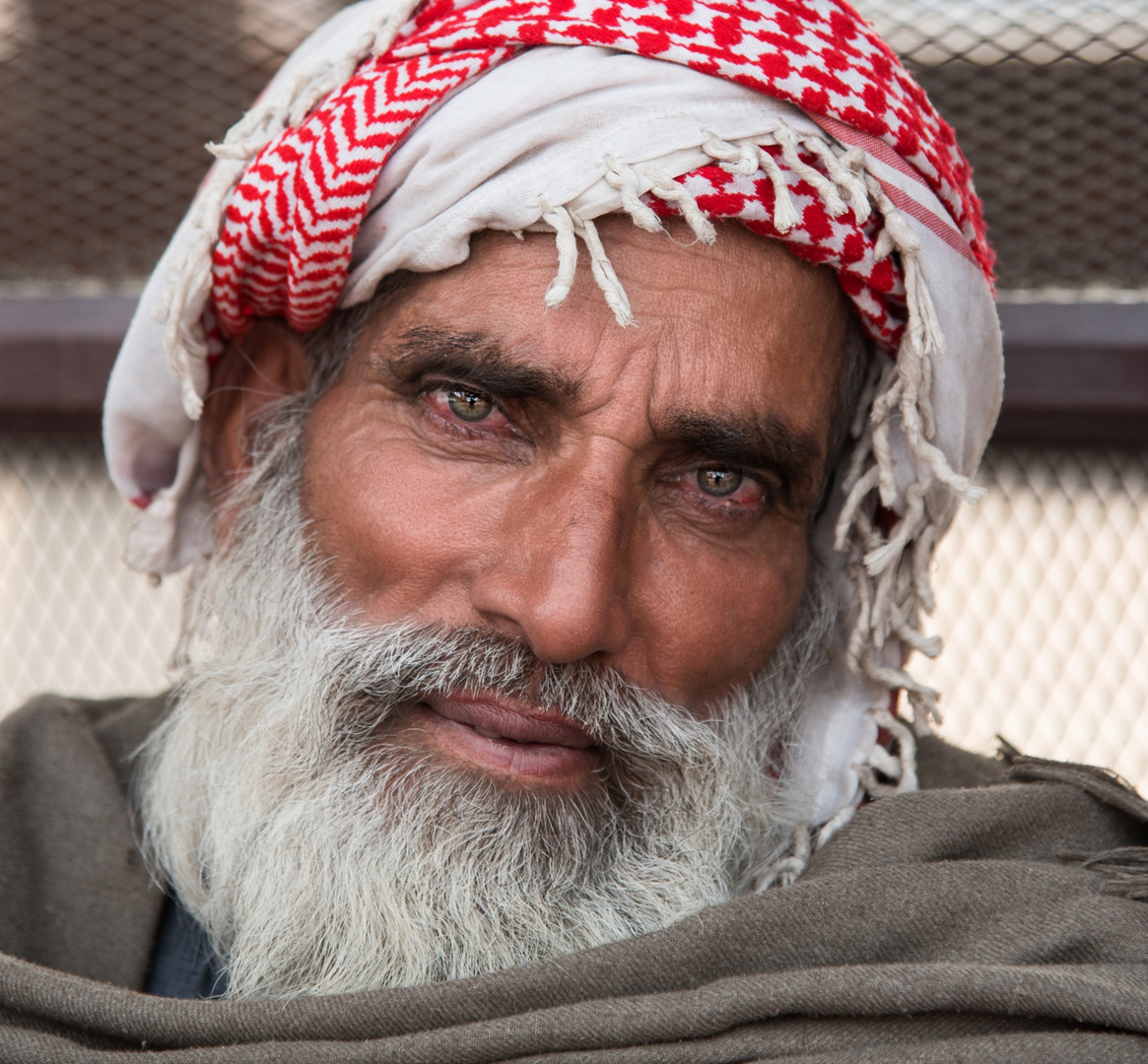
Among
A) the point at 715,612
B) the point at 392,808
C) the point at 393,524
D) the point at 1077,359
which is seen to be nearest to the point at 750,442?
the point at 715,612

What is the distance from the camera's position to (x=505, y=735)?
1.24 m

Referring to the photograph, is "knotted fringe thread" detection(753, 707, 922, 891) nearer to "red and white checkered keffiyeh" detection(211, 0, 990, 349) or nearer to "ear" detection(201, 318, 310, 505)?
"red and white checkered keffiyeh" detection(211, 0, 990, 349)

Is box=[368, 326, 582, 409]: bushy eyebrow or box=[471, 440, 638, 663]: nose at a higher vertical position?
box=[368, 326, 582, 409]: bushy eyebrow

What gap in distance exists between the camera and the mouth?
1230 mm

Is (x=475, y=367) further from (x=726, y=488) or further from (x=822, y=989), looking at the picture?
(x=822, y=989)

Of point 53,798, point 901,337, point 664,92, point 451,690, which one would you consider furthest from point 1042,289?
point 53,798

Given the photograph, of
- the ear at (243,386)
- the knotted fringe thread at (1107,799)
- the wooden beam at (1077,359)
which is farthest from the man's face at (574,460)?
the wooden beam at (1077,359)

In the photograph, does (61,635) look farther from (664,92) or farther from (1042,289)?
(1042,289)

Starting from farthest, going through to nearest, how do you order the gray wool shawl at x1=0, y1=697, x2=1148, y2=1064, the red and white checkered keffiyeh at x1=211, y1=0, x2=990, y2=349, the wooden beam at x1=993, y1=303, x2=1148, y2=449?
the wooden beam at x1=993, y1=303, x2=1148, y2=449 → the red and white checkered keffiyeh at x1=211, y1=0, x2=990, y2=349 → the gray wool shawl at x1=0, y1=697, x2=1148, y2=1064

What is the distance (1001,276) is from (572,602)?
50.8 inches

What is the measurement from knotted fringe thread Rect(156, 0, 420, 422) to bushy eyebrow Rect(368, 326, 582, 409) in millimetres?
260

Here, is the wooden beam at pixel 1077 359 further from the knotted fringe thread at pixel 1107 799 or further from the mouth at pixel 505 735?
the mouth at pixel 505 735

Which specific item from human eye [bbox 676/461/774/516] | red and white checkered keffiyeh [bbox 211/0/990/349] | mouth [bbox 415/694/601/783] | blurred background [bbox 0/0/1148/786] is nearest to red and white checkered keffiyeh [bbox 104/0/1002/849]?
red and white checkered keffiyeh [bbox 211/0/990/349]

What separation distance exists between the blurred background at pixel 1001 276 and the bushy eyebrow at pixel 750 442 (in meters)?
0.72
